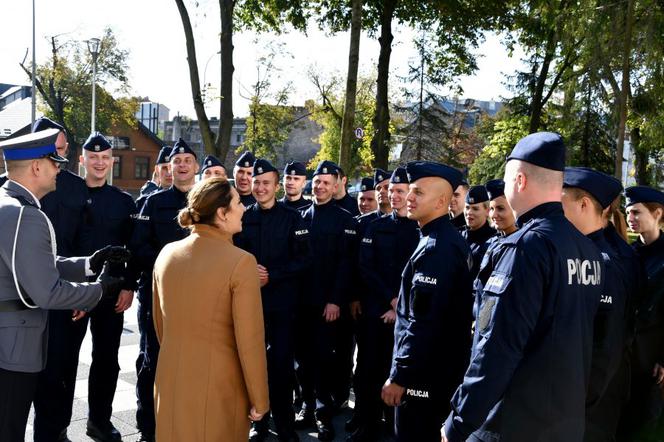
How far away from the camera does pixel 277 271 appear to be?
5594 mm

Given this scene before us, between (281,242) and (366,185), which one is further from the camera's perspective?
(366,185)

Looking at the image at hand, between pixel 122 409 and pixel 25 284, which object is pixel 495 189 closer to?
pixel 25 284

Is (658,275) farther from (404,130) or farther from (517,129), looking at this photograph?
(404,130)

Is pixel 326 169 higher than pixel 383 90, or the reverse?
pixel 383 90

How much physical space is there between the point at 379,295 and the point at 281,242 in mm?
1010

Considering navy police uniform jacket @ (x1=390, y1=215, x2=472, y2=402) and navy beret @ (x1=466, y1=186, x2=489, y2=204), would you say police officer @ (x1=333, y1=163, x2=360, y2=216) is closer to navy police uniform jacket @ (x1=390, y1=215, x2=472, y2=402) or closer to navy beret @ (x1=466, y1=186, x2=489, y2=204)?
navy beret @ (x1=466, y1=186, x2=489, y2=204)

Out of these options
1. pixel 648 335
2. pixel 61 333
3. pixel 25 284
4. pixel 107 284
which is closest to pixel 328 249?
pixel 61 333

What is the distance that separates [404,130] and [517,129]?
257 inches

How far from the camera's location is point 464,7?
19359 mm

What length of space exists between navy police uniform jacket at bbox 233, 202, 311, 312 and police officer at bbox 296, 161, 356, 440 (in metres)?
0.57

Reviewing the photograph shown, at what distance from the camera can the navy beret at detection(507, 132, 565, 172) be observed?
2.87 m

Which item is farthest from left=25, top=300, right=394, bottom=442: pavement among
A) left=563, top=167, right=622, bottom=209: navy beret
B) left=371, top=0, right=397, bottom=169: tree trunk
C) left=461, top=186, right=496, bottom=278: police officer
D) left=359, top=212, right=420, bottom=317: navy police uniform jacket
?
left=371, top=0, right=397, bottom=169: tree trunk

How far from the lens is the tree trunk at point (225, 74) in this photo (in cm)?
1467

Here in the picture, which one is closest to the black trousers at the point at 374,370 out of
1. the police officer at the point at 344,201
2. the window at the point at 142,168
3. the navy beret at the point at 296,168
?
the navy beret at the point at 296,168
